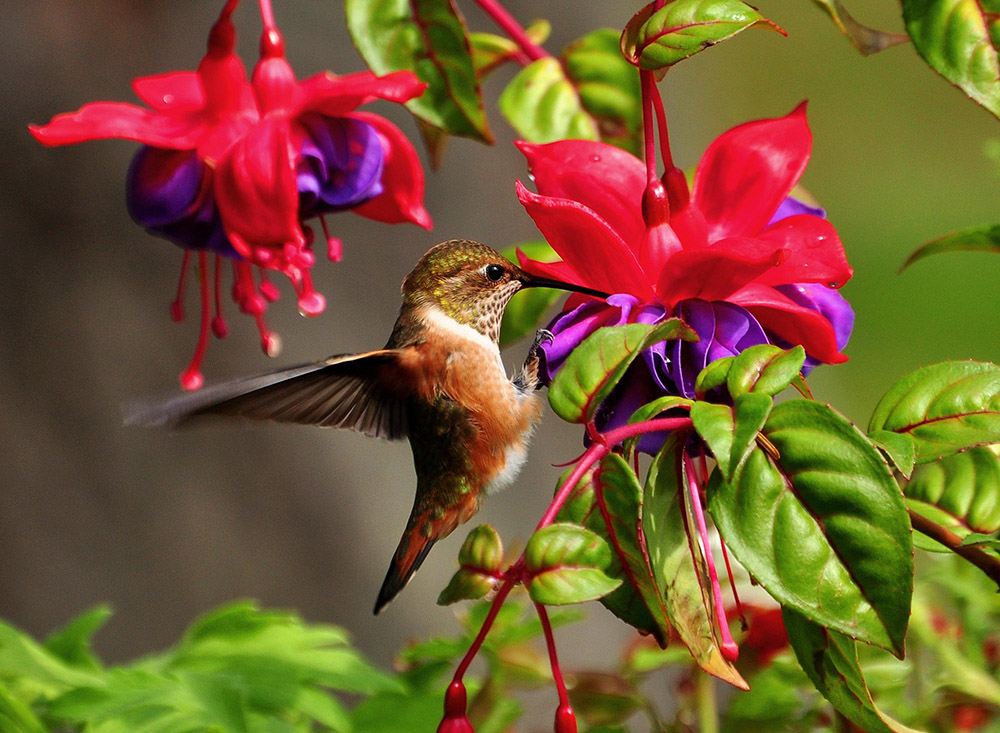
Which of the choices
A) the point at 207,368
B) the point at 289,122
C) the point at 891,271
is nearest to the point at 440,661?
the point at 289,122

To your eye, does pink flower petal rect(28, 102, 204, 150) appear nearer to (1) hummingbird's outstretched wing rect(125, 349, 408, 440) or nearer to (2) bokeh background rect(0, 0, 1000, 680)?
(1) hummingbird's outstretched wing rect(125, 349, 408, 440)

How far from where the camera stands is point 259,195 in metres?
0.61

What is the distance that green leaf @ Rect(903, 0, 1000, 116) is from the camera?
1.50 ft

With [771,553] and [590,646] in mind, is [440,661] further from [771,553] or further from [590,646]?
[590,646]

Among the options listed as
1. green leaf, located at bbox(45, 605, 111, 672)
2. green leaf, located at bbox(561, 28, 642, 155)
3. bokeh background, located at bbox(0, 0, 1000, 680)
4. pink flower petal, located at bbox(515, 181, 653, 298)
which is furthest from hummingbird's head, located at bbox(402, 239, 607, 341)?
bokeh background, located at bbox(0, 0, 1000, 680)

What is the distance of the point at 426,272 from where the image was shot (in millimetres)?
742

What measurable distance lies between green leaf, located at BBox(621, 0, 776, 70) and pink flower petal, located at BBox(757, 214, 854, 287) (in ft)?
0.29

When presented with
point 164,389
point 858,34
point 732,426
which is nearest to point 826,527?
point 732,426

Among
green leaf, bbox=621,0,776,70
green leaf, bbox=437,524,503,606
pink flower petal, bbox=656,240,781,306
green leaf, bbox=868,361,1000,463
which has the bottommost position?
green leaf, bbox=437,524,503,606

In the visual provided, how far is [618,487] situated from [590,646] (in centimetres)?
175

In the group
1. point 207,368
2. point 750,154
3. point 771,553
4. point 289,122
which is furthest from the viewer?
point 207,368

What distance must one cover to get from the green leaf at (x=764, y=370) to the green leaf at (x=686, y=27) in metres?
0.12

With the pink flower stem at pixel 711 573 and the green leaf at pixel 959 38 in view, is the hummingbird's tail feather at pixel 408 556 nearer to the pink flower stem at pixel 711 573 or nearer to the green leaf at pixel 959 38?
the pink flower stem at pixel 711 573

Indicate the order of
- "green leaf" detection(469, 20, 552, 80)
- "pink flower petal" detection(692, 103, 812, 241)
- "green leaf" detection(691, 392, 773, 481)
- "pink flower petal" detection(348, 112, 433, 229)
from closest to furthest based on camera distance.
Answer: "green leaf" detection(691, 392, 773, 481) → "pink flower petal" detection(692, 103, 812, 241) → "pink flower petal" detection(348, 112, 433, 229) → "green leaf" detection(469, 20, 552, 80)
